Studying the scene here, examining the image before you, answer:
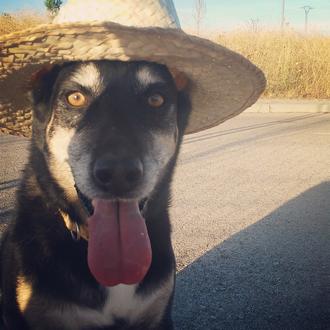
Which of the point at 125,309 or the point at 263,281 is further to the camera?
the point at 263,281

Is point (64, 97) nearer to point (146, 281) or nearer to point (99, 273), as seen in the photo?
point (99, 273)

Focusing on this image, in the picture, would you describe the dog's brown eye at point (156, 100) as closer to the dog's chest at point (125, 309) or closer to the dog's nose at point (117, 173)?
the dog's nose at point (117, 173)

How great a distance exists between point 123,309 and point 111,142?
876 millimetres

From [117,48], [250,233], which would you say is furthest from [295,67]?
[117,48]

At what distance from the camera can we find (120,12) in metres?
2.00

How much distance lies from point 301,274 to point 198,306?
80 centimetres

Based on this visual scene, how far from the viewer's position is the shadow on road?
2.54 metres

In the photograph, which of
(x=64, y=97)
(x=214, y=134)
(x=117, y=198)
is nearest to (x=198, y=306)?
(x=117, y=198)

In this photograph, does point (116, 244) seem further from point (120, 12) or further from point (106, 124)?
point (120, 12)

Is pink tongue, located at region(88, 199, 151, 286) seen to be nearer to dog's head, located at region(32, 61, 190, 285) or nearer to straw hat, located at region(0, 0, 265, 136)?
dog's head, located at region(32, 61, 190, 285)

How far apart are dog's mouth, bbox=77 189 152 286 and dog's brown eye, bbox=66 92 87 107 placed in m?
0.51

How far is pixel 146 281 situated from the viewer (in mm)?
2262

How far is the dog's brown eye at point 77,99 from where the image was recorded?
218 centimetres

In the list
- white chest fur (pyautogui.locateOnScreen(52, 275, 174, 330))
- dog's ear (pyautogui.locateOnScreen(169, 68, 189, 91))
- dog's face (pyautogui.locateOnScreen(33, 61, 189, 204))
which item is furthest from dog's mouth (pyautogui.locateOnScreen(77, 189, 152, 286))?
dog's ear (pyautogui.locateOnScreen(169, 68, 189, 91))
